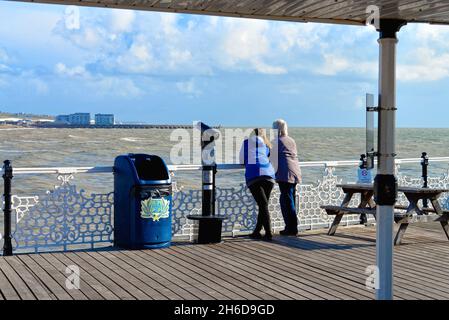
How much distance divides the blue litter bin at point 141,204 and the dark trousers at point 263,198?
3.97ft

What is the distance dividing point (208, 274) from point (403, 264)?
217cm

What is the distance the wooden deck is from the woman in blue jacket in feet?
1.14

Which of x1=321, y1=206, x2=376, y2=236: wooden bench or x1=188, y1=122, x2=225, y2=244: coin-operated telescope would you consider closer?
x1=188, y1=122, x2=225, y2=244: coin-operated telescope

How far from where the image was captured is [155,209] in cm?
845

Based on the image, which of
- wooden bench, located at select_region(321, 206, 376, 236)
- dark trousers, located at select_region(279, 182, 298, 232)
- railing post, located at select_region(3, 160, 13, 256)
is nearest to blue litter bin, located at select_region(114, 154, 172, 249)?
railing post, located at select_region(3, 160, 13, 256)

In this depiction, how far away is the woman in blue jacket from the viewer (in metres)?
9.14

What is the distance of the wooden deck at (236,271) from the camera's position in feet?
20.5

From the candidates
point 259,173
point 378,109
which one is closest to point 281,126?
point 259,173

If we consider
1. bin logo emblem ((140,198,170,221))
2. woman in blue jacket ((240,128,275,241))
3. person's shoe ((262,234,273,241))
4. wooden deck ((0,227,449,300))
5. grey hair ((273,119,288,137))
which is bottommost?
wooden deck ((0,227,449,300))

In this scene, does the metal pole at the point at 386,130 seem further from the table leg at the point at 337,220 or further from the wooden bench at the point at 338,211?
the table leg at the point at 337,220

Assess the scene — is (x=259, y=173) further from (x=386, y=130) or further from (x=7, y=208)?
(x=386, y=130)

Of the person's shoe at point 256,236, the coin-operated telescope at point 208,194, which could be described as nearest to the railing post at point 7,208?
the coin-operated telescope at point 208,194

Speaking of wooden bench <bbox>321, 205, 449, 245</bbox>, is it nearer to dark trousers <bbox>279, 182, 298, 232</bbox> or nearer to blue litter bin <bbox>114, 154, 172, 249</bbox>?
dark trousers <bbox>279, 182, 298, 232</bbox>
